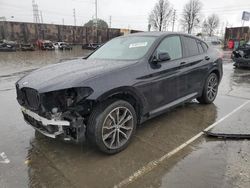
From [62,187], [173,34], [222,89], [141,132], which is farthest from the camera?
[222,89]

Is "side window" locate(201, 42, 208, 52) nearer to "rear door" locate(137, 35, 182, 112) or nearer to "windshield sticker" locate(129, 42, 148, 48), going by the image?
"rear door" locate(137, 35, 182, 112)

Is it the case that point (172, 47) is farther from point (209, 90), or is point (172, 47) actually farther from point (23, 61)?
point (23, 61)

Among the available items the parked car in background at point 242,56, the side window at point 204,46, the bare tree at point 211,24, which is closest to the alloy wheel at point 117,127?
the side window at point 204,46

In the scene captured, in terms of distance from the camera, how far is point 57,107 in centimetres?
268

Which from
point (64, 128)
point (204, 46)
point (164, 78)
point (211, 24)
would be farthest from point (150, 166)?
point (211, 24)

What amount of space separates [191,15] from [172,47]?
52.0m

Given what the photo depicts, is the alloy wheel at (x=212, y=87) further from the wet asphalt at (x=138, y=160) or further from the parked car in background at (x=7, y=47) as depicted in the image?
the parked car in background at (x=7, y=47)

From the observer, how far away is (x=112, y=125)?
3.01 meters

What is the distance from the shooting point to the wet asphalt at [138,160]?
2543mm

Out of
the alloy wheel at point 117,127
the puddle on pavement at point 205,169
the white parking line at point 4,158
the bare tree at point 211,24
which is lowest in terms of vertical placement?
the white parking line at point 4,158

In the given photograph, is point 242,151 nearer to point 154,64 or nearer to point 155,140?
point 155,140

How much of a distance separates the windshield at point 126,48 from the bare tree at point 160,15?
147 ft

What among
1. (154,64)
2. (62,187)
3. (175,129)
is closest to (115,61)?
(154,64)

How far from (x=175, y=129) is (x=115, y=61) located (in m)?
1.63
